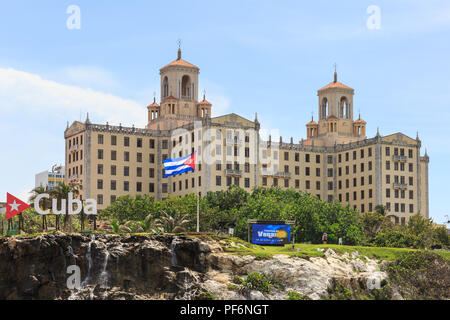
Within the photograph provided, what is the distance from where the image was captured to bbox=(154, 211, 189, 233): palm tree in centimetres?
14902

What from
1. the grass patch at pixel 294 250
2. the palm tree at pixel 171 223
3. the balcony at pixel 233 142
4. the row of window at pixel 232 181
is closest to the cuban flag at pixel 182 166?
the grass patch at pixel 294 250

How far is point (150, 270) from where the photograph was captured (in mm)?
133750

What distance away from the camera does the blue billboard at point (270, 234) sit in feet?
467

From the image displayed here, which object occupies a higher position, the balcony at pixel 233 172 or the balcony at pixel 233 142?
the balcony at pixel 233 142

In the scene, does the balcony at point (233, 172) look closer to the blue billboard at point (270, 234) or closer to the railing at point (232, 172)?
the railing at point (232, 172)

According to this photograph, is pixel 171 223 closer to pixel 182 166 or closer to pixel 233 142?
pixel 182 166

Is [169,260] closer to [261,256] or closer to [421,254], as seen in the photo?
[261,256]

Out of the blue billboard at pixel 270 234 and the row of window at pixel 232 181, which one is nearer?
the blue billboard at pixel 270 234

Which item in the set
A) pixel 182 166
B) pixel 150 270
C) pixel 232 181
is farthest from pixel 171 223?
pixel 232 181

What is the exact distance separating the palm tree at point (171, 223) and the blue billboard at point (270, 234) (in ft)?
40.2
